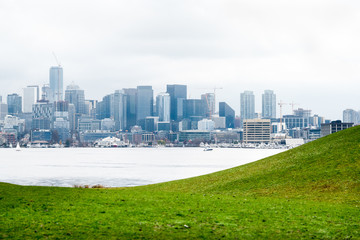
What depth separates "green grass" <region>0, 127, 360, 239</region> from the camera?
1750cm

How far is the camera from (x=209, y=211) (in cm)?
2172

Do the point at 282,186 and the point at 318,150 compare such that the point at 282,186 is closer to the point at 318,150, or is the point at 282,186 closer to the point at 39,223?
the point at 318,150

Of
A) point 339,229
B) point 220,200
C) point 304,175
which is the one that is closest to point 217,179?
point 304,175

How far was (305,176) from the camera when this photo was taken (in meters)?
33.5

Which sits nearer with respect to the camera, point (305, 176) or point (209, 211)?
point (209, 211)

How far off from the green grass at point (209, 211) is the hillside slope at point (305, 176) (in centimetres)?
8

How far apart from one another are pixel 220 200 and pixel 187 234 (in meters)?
8.76

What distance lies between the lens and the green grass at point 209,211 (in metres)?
17.5

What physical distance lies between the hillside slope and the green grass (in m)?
0.08

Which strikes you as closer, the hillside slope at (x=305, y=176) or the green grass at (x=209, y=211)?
the green grass at (x=209, y=211)

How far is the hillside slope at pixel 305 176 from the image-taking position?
2958 cm

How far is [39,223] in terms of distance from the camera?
18547 mm

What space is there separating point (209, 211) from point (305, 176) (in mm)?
14013

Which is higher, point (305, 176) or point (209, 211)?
point (305, 176)
